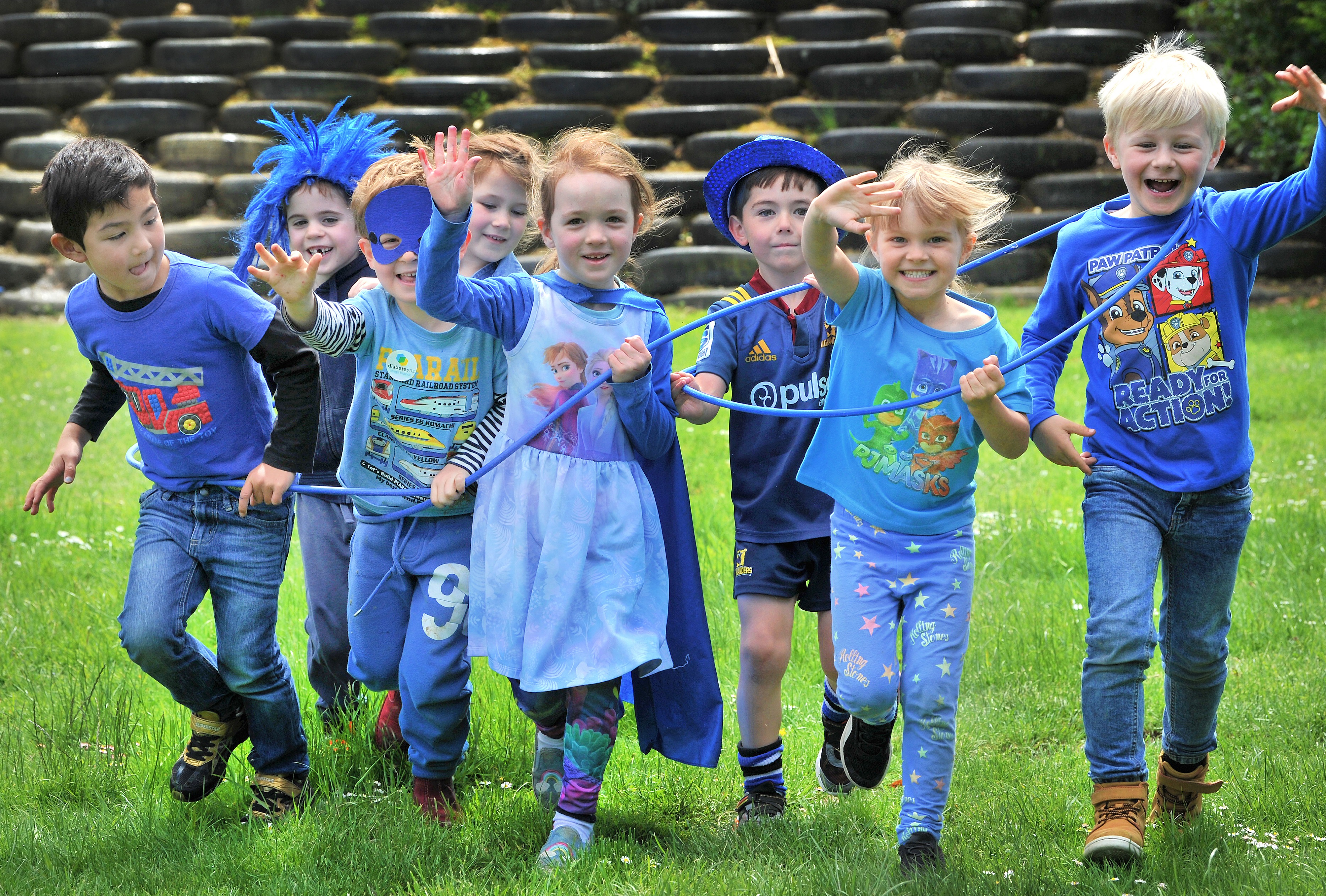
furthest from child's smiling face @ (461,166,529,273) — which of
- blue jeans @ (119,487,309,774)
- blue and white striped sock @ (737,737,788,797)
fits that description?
blue and white striped sock @ (737,737,788,797)

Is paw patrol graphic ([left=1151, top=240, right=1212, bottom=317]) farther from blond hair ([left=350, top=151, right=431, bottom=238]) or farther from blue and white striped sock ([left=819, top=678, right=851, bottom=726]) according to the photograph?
blond hair ([left=350, top=151, right=431, bottom=238])

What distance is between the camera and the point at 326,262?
3.96 metres

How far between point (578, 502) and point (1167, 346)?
1583mm

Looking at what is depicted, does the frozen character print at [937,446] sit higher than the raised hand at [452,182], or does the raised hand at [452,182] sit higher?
the raised hand at [452,182]

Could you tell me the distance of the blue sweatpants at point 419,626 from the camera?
3.34m

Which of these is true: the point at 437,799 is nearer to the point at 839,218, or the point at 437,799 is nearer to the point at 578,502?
the point at 578,502

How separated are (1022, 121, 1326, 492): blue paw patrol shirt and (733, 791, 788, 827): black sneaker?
1318 mm

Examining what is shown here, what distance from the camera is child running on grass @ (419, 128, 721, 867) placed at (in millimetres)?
3131

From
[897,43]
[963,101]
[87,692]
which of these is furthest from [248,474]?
[897,43]

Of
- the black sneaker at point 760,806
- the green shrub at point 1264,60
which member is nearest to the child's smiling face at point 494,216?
the black sneaker at point 760,806

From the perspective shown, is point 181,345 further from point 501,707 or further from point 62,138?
point 62,138

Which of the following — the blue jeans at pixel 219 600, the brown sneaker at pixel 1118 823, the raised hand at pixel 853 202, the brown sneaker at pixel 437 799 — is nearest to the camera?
the raised hand at pixel 853 202

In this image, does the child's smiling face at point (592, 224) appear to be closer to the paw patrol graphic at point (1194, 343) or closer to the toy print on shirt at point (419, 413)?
the toy print on shirt at point (419, 413)

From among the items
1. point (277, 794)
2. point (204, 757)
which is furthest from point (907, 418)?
point (204, 757)
